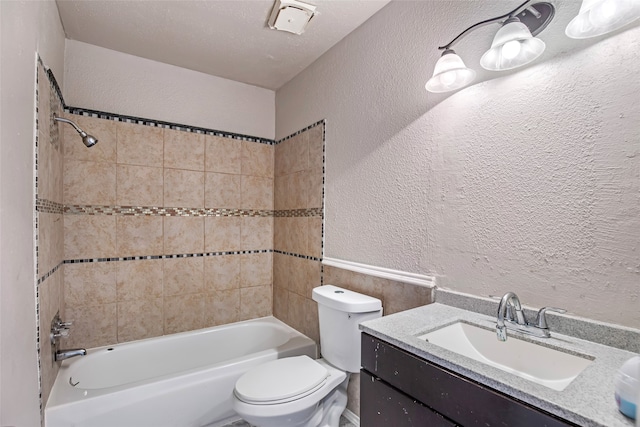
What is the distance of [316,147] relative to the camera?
88.7 inches

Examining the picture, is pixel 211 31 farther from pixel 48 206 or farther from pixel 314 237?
pixel 314 237

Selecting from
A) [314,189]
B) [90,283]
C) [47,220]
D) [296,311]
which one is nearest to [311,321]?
[296,311]

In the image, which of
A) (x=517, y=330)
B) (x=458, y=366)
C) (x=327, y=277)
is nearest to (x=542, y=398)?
(x=458, y=366)

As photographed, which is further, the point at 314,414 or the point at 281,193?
the point at 281,193

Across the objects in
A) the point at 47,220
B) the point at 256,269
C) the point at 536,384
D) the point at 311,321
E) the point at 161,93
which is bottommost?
the point at 311,321

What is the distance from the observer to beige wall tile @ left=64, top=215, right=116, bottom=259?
6.68ft

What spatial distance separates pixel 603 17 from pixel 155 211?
251cm

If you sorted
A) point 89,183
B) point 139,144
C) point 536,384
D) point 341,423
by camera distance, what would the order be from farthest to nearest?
point 139,144, point 89,183, point 341,423, point 536,384

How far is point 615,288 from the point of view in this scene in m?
0.92

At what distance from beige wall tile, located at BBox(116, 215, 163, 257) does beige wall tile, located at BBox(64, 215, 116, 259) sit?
41mm

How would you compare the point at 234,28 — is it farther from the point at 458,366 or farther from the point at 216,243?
the point at 458,366

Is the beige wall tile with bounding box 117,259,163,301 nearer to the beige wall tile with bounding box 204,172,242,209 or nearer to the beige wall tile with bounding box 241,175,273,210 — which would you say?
the beige wall tile with bounding box 204,172,242,209

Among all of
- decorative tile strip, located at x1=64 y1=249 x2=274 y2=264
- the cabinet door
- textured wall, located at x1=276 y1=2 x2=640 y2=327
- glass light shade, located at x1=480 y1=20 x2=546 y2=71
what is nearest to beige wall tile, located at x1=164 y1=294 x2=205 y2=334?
decorative tile strip, located at x1=64 y1=249 x2=274 y2=264

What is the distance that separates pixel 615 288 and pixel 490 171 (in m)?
0.53
